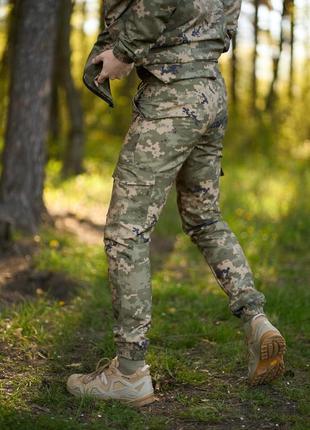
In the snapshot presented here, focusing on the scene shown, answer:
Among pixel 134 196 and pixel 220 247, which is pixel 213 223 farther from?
pixel 134 196

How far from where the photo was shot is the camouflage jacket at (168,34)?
325 centimetres

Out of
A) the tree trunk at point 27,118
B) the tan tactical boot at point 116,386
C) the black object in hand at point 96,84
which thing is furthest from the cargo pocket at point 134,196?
the tree trunk at point 27,118

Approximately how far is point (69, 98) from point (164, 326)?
222 inches

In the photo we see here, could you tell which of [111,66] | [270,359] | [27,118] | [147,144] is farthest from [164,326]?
[27,118]

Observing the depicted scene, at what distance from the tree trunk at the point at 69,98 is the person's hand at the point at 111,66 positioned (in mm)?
5702

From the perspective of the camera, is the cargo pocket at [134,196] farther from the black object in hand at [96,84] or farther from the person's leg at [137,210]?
the black object in hand at [96,84]

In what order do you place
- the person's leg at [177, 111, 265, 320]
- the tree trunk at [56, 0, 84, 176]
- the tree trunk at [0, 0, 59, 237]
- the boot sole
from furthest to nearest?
the tree trunk at [56, 0, 84, 176]
the tree trunk at [0, 0, 59, 237]
the person's leg at [177, 111, 265, 320]
the boot sole

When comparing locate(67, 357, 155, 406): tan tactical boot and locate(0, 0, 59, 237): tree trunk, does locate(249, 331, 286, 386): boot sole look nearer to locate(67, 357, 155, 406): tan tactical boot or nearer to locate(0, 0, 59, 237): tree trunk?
locate(67, 357, 155, 406): tan tactical boot

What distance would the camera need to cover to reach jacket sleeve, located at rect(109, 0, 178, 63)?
10.6 feet

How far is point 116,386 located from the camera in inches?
138

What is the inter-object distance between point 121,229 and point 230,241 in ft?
2.24

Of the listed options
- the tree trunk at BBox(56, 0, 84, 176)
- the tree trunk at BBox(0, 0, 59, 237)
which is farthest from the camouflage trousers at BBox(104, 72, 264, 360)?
the tree trunk at BBox(56, 0, 84, 176)

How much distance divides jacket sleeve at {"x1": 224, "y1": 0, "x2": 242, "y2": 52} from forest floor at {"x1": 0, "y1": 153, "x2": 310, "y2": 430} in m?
1.68

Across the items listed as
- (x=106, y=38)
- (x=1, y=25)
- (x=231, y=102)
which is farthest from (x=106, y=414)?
(x=231, y=102)
